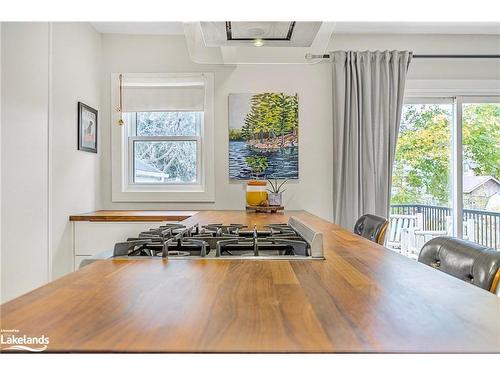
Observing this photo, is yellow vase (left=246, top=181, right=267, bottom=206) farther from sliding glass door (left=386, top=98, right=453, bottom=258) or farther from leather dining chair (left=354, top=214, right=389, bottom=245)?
sliding glass door (left=386, top=98, right=453, bottom=258)

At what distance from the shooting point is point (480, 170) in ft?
12.0

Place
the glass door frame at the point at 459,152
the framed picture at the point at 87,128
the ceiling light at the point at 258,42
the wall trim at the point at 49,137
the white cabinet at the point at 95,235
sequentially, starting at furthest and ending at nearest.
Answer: the glass door frame at the point at 459,152, the framed picture at the point at 87,128, the white cabinet at the point at 95,235, the wall trim at the point at 49,137, the ceiling light at the point at 258,42

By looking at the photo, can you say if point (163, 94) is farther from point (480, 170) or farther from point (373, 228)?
point (480, 170)

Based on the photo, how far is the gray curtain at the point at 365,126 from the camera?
11.1ft

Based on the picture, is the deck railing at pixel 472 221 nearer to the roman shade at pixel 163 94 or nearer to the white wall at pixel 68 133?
the roman shade at pixel 163 94

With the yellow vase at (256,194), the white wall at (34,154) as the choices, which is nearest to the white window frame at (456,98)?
the yellow vase at (256,194)

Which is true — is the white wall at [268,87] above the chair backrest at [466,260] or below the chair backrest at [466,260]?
above

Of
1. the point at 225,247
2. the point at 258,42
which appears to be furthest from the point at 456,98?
the point at 225,247

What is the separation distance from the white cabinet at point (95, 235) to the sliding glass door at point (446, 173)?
7.00 feet

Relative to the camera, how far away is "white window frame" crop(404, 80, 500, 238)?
3.55m

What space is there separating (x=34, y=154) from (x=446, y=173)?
3.24 meters

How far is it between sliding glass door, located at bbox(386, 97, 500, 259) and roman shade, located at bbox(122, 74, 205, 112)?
178 centimetres

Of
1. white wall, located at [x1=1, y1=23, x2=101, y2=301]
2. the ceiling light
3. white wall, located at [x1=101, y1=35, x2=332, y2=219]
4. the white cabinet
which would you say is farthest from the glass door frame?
white wall, located at [x1=1, y1=23, x2=101, y2=301]
